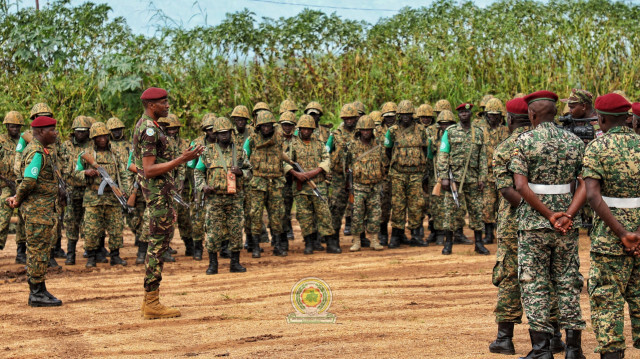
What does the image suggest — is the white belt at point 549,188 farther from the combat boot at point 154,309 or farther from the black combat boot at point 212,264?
the black combat boot at point 212,264

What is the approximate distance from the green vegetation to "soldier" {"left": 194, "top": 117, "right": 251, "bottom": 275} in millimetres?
8149

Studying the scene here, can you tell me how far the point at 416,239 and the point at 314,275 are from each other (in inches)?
130

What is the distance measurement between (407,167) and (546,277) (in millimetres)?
6867

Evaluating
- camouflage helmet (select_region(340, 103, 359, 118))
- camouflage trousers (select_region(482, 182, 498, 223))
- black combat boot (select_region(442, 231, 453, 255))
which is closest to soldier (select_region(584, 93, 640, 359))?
black combat boot (select_region(442, 231, 453, 255))

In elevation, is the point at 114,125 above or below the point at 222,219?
above

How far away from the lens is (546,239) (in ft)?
18.6

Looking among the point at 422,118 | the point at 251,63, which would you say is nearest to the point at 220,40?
the point at 251,63

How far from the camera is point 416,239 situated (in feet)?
42.6

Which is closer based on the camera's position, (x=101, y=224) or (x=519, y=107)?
(x=519, y=107)

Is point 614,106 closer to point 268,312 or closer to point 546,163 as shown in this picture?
point 546,163

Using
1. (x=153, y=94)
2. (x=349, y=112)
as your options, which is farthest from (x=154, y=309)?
(x=349, y=112)

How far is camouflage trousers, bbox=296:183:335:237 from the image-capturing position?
12.0 metres

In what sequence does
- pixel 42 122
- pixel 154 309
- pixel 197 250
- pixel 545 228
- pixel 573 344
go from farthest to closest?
1. pixel 197 250
2. pixel 42 122
3. pixel 154 309
4. pixel 573 344
5. pixel 545 228

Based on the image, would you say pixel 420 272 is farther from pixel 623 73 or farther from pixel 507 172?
pixel 623 73
